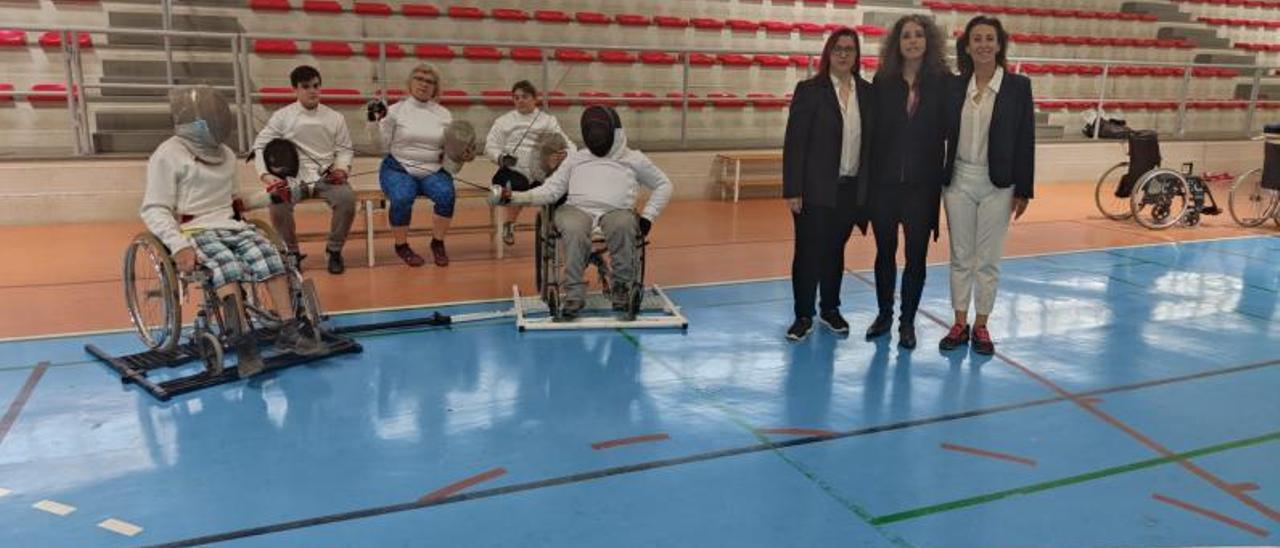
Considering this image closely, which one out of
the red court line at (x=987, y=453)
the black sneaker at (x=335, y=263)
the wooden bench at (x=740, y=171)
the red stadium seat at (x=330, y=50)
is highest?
the red stadium seat at (x=330, y=50)

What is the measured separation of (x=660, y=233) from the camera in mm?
6641

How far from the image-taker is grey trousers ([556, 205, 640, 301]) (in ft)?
13.7

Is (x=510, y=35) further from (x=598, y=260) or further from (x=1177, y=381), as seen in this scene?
(x=1177, y=381)

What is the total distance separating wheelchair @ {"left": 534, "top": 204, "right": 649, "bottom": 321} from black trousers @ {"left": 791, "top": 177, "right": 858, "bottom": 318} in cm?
74

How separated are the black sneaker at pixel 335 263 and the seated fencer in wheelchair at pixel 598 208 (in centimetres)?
153

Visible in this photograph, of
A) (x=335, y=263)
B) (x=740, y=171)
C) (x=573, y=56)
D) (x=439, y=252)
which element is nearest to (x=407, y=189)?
(x=439, y=252)

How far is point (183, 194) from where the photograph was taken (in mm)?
3482

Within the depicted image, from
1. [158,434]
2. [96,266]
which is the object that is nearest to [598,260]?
[158,434]

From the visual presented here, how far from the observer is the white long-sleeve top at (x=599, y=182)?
4250 millimetres

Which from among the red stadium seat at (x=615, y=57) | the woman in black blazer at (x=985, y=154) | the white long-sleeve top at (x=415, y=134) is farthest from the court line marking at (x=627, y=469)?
the red stadium seat at (x=615, y=57)

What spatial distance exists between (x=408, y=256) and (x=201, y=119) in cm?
216

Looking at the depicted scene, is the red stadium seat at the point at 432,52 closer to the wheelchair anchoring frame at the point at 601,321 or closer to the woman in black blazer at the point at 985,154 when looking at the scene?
the wheelchair anchoring frame at the point at 601,321

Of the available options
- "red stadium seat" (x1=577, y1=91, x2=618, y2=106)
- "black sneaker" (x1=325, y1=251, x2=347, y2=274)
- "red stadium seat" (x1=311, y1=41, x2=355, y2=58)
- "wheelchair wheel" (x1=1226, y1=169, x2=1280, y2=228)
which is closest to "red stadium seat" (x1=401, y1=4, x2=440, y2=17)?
"red stadium seat" (x1=311, y1=41, x2=355, y2=58)

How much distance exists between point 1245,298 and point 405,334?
15.2 ft
